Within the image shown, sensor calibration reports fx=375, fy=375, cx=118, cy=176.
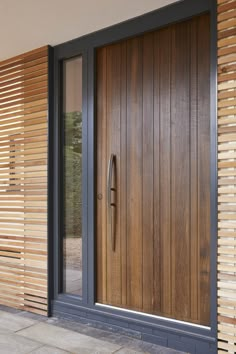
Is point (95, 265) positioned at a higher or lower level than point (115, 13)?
lower

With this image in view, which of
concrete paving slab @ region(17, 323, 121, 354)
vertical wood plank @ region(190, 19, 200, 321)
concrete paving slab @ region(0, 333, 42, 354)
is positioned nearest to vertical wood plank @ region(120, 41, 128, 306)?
concrete paving slab @ region(17, 323, 121, 354)

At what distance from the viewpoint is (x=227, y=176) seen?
2.42m

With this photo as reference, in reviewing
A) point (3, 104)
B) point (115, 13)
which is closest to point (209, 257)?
point (115, 13)

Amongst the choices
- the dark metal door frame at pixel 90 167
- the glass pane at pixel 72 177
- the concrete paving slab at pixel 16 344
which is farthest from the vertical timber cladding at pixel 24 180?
the concrete paving slab at pixel 16 344

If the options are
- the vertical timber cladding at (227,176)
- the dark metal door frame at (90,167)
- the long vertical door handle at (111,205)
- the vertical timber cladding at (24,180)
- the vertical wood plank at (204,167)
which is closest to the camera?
the vertical timber cladding at (227,176)

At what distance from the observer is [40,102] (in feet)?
11.4

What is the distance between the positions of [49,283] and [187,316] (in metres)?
1.32

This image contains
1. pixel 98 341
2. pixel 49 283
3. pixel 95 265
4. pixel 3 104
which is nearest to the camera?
pixel 98 341

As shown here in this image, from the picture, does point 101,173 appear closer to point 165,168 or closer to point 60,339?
point 165,168

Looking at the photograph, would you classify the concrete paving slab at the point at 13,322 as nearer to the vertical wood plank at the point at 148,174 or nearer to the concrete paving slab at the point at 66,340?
the concrete paving slab at the point at 66,340

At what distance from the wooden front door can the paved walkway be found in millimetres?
266

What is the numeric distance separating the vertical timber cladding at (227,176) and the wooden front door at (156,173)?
0.60ft

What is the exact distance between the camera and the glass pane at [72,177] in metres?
3.33

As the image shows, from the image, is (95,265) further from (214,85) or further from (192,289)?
(214,85)
